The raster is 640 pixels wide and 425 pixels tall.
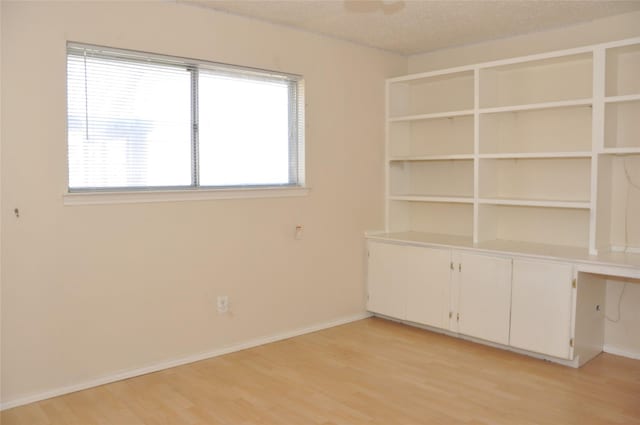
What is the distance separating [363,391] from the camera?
334 centimetres

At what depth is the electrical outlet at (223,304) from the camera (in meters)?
3.98

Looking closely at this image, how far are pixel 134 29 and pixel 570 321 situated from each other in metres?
3.44

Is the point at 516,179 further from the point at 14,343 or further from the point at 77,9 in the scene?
the point at 14,343

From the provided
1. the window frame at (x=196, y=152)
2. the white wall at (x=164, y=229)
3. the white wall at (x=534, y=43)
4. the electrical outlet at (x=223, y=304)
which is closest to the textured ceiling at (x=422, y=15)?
the white wall at (x=534, y=43)

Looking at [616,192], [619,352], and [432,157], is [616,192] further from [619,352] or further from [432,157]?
[432,157]

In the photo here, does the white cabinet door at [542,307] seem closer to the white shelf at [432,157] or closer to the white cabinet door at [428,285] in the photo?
the white cabinet door at [428,285]

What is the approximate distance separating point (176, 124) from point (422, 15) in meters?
1.93

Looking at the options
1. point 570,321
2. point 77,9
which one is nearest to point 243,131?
point 77,9

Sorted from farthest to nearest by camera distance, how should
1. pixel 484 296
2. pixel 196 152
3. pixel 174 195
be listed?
pixel 484 296
pixel 196 152
pixel 174 195

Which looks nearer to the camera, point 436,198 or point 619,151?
point 619,151

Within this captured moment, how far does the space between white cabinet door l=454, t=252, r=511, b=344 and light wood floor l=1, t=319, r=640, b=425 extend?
15cm

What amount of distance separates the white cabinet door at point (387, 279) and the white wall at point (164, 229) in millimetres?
128

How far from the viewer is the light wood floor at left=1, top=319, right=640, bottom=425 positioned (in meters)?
2.98

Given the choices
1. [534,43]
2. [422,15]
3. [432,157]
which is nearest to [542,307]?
[432,157]
